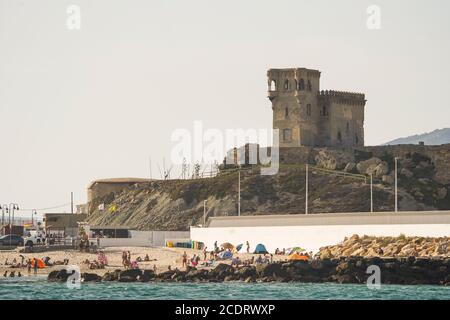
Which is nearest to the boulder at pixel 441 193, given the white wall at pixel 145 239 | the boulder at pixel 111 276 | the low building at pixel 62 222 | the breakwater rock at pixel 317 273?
the white wall at pixel 145 239

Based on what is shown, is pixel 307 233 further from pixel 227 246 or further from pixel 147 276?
pixel 147 276

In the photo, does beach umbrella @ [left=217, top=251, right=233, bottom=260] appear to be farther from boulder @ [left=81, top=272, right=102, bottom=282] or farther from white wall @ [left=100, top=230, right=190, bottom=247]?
white wall @ [left=100, top=230, right=190, bottom=247]

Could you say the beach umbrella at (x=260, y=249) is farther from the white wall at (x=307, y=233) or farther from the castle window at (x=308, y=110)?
the castle window at (x=308, y=110)

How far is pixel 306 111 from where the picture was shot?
415ft

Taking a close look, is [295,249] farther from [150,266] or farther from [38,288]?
[38,288]

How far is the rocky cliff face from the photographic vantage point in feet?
365

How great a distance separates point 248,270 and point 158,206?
5555cm

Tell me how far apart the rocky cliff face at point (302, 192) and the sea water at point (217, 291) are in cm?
4181

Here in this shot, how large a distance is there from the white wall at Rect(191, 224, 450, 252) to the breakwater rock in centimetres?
532

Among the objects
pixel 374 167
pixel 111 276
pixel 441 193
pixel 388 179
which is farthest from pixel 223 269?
pixel 441 193

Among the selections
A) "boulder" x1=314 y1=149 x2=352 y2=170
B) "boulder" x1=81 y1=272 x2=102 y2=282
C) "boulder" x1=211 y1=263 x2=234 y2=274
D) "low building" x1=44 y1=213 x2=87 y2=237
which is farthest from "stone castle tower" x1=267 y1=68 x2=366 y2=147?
"boulder" x1=81 y1=272 x2=102 y2=282

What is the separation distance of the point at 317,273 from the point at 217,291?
26.3ft

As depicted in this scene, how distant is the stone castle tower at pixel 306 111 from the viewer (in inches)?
4948

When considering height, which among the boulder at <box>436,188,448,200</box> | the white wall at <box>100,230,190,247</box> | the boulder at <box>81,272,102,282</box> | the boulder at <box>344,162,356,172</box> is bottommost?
the boulder at <box>81,272,102,282</box>
